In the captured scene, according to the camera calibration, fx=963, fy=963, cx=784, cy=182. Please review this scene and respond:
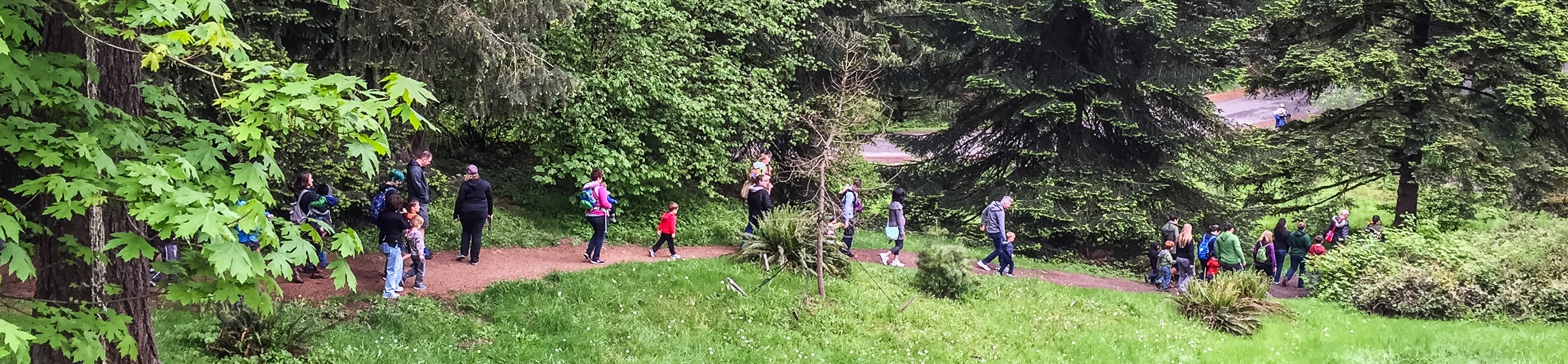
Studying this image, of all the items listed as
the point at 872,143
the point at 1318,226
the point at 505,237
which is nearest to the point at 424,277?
the point at 505,237

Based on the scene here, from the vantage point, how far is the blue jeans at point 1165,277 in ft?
48.5

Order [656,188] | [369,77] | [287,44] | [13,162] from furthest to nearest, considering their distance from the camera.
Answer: [656,188]
[369,77]
[287,44]
[13,162]

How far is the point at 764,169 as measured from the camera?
45.6 ft

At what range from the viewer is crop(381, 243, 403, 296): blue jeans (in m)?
10.1

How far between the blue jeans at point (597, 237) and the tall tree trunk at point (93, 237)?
6677mm

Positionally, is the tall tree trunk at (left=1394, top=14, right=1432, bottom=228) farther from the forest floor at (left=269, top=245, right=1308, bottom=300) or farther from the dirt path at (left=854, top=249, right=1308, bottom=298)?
the forest floor at (left=269, top=245, right=1308, bottom=300)

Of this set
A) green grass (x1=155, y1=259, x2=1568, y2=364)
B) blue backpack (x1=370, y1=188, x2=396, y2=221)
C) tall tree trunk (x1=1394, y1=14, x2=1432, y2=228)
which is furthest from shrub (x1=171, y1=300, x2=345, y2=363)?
tall tree trunk (x1=1394, y1=14, x2=1432, y2=228)

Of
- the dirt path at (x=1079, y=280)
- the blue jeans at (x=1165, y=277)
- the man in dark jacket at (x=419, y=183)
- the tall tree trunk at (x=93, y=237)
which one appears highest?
the tall tree trunk at (x=93, y=237)

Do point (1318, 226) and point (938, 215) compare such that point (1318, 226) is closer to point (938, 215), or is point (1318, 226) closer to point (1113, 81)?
point (1113, 81)

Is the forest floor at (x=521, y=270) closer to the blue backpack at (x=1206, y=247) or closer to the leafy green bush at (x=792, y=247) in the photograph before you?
the blue backpack at (x=1206, y=247)

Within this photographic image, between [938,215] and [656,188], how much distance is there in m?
5.89

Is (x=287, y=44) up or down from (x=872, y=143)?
up

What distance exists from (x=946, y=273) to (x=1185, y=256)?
4.41 metres

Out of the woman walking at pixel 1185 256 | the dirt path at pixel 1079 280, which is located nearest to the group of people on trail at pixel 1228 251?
the woman walking at pixel 1185 256
